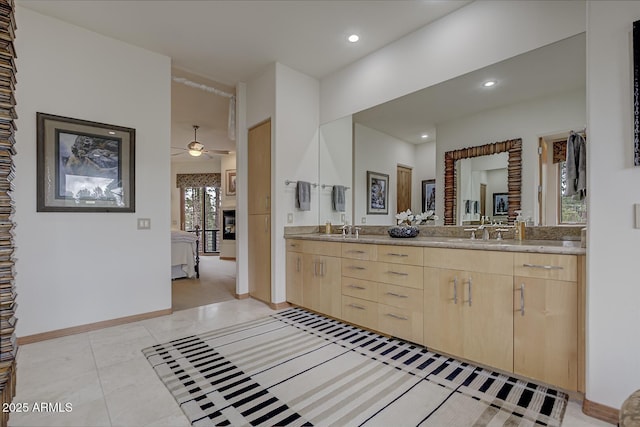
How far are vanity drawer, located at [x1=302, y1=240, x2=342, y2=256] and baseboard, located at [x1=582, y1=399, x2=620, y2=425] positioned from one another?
6.54 ft

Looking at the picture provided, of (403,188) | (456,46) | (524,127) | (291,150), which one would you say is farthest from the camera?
(291,150)

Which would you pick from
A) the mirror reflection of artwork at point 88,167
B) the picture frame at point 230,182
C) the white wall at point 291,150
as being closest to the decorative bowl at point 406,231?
the white wall at point 291,150

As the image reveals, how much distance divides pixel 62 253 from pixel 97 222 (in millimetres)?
382

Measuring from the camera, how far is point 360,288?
9.29ft

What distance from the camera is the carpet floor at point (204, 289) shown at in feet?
12.9

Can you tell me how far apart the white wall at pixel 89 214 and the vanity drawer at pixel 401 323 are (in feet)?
7.85

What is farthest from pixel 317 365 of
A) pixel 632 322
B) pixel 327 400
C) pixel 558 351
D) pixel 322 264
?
pixel 632 322

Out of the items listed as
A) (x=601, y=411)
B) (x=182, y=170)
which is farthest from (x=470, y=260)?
(x=182, y=170)

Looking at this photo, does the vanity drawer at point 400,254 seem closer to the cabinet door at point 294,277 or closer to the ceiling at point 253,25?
the cabinet door at point 294,277

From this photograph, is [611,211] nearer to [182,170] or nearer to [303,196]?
[303,196]

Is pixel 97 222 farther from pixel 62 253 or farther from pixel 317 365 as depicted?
pixel 317 365

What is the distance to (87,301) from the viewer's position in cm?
289

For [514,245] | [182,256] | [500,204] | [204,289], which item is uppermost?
[500,204]

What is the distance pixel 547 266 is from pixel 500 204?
853 mm
